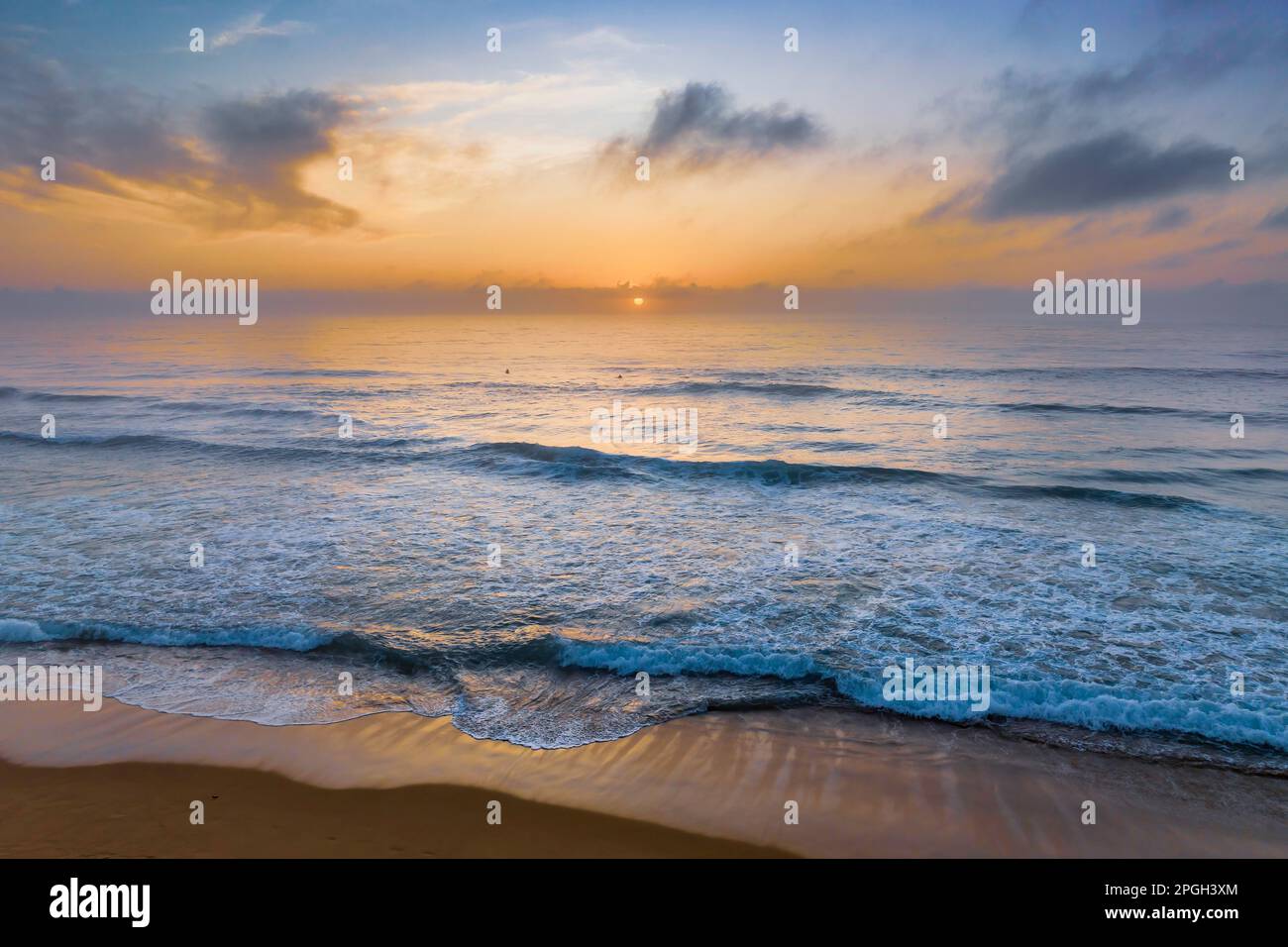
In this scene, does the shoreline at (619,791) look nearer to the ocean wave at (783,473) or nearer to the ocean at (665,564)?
the ocean at (665,564)

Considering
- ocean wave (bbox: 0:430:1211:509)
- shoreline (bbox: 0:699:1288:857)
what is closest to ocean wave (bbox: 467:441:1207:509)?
ocean wave (bbox: 0:430:1211:509)

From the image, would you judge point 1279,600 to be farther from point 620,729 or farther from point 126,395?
point 126,395

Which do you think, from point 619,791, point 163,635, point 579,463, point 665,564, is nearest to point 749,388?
point 579,463

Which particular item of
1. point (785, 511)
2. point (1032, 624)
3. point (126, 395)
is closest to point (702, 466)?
point (785, 511)

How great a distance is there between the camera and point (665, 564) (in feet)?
45.1

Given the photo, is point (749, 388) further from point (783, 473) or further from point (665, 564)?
point (665, 564)

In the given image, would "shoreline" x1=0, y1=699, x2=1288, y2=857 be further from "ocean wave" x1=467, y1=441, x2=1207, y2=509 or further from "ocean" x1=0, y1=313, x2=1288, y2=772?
"ocean wave" x1=467, y1=441, x2=1207, y2=509

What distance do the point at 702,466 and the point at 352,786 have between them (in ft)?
53.6

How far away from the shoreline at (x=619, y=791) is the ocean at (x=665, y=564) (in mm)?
460

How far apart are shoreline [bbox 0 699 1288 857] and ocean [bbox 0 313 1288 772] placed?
460mm

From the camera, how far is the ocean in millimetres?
9031

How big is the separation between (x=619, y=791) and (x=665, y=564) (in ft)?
22.6

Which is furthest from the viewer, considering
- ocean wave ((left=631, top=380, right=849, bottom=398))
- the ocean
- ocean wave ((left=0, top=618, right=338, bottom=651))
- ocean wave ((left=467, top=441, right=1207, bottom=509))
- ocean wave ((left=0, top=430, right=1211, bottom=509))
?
ocean wave ((left=631, top=380, right=849, bottom=398))

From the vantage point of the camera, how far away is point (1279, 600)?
11.7 metres
